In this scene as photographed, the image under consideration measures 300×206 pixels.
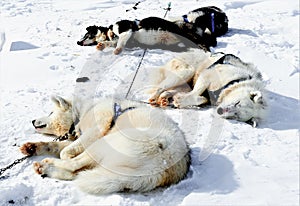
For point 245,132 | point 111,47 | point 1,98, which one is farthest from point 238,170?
point 111,47

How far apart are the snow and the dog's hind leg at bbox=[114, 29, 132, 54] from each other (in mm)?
165

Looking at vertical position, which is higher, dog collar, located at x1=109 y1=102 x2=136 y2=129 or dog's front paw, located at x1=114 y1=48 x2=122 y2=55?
dog collar, located at x1=109 y1=102 x2=136 y2=129

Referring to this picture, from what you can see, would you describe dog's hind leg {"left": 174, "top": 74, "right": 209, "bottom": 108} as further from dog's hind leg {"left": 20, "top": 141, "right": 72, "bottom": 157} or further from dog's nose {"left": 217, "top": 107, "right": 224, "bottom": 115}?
dog's hind leg {"left": 20, "top": 141, "right": 72, "bottom": 157}

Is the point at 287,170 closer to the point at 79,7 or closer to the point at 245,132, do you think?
the point at 245,132

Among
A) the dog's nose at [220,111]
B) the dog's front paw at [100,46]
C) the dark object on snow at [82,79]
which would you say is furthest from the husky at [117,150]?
the dog's front paw at [100,46]

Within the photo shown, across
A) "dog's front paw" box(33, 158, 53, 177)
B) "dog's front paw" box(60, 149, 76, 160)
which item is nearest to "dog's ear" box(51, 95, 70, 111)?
"dog's front paw" box(60, 149, 76, 160)

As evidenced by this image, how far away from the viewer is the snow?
3.42 metres

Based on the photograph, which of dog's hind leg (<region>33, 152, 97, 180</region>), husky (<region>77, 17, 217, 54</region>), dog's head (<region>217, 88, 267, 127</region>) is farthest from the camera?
husky (<region>77, 17, 217, 54</region>)

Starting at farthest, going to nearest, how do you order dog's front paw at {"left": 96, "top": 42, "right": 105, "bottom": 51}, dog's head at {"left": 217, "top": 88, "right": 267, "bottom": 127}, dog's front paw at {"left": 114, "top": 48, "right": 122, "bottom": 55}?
dog's front paw at {"left": 96, "top": 42, "right": 105, "bottom": 51}, dog's front paw at {"left": 114, "top": 48, "right": 122, "bottom": 55}, dog's head at {"left": 217, "top": 88, "right": 267, "bottom": 127}

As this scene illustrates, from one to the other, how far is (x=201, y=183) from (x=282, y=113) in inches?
83.3

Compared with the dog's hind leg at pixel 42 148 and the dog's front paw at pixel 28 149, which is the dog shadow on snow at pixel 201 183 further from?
the dog's front paw at pixel 28 149

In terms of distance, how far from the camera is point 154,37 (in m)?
7.98

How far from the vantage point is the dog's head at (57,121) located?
4.42m

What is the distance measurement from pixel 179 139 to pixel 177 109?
5.52ft
